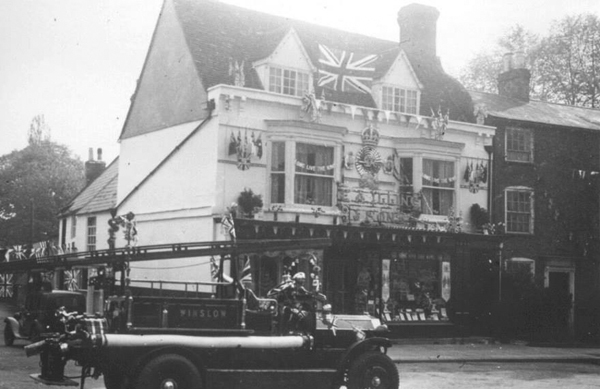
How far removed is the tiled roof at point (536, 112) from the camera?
2793 cm

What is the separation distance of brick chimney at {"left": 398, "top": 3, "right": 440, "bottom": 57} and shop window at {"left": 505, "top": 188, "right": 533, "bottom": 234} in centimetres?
603

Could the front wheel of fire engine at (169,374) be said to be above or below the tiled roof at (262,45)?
below

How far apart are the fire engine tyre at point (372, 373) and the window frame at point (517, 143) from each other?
1626cm

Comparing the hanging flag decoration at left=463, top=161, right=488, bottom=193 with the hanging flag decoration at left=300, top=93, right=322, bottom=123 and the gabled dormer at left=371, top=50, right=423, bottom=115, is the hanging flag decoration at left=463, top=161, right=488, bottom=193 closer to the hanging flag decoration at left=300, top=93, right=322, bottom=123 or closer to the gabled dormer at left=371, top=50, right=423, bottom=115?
the gabled dormer at left=371, top=50, right=423, bottom=115

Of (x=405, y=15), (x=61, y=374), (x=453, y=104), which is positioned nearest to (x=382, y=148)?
(x=453, y=104)

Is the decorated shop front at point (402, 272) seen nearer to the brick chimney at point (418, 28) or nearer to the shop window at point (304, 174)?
the shop window at point (304, 174)

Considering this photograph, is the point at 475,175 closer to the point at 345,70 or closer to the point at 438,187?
the point at 438,187

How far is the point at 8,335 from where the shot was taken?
62.7ft

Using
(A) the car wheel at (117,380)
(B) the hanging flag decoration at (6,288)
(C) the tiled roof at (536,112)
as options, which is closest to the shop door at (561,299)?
(C) the tiled roof at (536,112)

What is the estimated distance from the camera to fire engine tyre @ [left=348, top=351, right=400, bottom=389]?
12.4m

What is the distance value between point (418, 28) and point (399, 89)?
455cm

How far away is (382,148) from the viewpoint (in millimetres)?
24297

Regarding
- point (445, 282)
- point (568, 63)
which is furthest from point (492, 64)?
point (445, 282)

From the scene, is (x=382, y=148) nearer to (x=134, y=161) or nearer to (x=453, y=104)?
(x=453, y=104)
